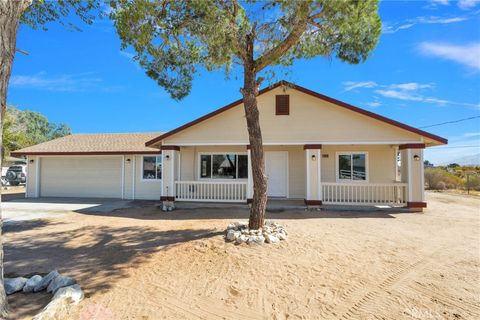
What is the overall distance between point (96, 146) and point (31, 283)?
12792mm

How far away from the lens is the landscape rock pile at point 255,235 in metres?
5.95

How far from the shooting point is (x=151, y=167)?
1497 cm

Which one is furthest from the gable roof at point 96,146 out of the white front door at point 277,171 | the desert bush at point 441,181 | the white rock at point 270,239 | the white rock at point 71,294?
the desert bush at point 441,181

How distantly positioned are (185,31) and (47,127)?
198 ft

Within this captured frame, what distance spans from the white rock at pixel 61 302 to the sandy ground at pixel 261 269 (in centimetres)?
17

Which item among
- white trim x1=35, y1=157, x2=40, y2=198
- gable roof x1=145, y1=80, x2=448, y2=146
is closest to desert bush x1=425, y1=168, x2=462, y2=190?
gable roof x1=145, y1=80, x2=448, y2=146

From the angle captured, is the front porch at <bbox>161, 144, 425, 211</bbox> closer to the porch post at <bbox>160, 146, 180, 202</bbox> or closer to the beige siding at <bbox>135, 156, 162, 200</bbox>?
the porch post at <bbox>160, 146, 180, 202</bbox>

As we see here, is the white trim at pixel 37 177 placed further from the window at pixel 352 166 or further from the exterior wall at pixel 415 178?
the exterior wall at pixel 415 178

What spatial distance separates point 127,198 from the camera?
15.1 metres

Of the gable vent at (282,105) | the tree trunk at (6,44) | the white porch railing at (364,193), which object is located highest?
the gable vent at (282,105)

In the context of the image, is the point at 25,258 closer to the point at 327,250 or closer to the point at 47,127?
the point at 327,250

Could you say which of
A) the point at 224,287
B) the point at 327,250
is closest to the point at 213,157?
the point at 327,250

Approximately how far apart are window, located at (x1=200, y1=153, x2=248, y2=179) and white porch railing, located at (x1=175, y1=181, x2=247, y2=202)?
137 cm

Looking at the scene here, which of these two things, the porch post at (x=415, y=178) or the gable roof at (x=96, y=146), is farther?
the gable roof at (x=96, y=146)
